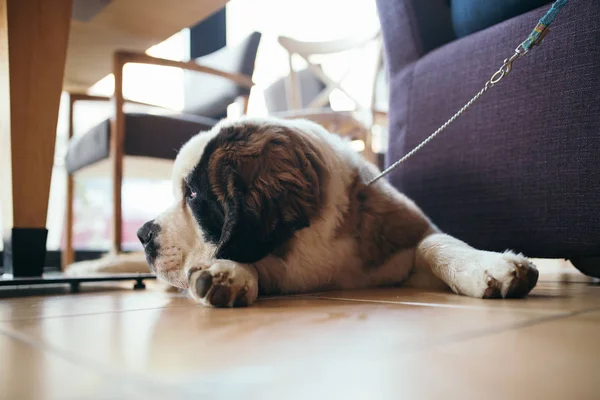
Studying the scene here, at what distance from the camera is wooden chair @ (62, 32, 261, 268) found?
2293 millimetres

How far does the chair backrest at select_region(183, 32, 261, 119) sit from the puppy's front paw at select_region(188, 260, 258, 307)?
196 cm

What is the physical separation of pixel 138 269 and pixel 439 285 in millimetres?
1126

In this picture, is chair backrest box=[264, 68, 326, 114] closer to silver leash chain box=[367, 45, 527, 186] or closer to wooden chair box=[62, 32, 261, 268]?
wooden chair box=[62, 32, 261, 268]

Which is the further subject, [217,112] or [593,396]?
[217,112]

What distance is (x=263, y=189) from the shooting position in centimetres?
113

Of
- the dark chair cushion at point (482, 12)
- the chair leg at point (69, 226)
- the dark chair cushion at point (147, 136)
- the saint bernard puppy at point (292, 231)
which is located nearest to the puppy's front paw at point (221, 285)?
the saint bernard puppy at point (292, 231)

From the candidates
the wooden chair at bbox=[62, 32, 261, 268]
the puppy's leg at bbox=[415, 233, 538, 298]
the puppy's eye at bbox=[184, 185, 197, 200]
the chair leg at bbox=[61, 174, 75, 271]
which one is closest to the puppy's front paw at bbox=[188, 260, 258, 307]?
the puppy's eye at bbox=[184, 185, 197, 200]

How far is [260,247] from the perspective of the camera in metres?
1.13

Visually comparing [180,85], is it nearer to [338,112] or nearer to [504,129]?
[338,112]

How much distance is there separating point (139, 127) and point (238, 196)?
1.39 metres

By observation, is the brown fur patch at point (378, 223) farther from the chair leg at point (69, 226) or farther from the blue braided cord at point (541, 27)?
the chair leg at point (69, 226)

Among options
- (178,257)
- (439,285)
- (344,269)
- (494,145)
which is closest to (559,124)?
(494,145)

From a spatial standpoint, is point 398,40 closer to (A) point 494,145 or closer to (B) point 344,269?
(A) point 494,145

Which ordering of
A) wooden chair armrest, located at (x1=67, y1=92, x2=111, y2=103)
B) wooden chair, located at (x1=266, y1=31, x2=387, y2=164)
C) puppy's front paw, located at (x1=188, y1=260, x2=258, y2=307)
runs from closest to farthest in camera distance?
puppy's front paw, located at (x1=188, y1=260, x2=258, y2=307)
wooden chair armrest, located at (x1=67, y1=92, x2=111, y2=103)
wooden chair, located at (x1=266, y1=31, x2=387, y2=164)
